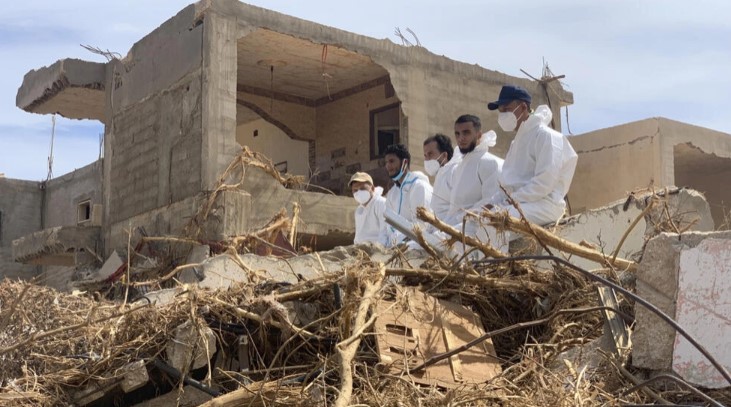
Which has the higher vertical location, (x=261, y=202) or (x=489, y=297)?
(x=261, y=202)

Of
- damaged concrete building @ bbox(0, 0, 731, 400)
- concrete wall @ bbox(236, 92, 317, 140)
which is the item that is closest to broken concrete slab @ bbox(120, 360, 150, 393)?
damaged concrete building @ bbox(0, 0, 731, 400)

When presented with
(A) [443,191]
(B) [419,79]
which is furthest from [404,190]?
(B) [419,79]

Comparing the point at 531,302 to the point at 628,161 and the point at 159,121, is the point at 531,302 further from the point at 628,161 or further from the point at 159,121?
the point at 628,161

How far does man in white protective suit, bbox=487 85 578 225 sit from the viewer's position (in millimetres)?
7266

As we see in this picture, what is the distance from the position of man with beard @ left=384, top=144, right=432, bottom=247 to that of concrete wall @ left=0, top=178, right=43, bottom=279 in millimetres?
18668

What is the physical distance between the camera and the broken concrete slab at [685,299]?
4.54 metres

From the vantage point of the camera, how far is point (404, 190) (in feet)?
30.3

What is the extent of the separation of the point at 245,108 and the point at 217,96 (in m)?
5.08

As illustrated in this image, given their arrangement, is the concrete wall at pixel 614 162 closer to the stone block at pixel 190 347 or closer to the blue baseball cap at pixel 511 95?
the blue baseball cap at pixel 511 95

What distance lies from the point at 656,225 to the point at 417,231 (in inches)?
50.0

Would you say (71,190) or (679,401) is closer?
(679,401)

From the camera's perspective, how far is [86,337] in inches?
223

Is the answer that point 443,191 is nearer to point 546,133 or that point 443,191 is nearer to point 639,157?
point 546,133

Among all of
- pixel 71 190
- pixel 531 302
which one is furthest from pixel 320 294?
pixel 71 190
